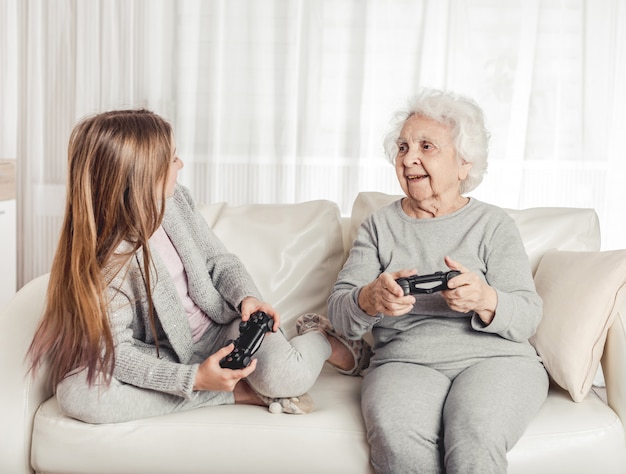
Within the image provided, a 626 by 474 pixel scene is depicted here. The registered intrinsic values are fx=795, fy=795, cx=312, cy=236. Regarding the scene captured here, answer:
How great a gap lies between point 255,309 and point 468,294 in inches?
19.7

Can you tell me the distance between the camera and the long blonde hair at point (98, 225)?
5.70 feet

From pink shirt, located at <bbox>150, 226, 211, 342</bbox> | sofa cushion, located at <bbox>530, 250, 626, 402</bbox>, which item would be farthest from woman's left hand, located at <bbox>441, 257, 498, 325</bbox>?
pink shirt, located at <bbox>150, 226, 211, 342</bbox>

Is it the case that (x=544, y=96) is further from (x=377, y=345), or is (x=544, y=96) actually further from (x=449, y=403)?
(x=449, y=403)

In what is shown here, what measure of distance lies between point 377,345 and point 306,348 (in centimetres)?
21

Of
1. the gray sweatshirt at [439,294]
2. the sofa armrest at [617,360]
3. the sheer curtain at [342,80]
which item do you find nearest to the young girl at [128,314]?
the gray sweatshirt at [439,294]

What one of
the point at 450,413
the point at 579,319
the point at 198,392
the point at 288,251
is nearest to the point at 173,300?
the point at 198,392

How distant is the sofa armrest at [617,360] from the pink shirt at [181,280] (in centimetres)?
100

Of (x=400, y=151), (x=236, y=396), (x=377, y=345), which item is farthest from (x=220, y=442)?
(x=400, y=151)

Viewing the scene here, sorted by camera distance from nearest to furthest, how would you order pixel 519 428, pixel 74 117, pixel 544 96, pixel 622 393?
pixel 519 428, pixel 622 393, pixel 544 96, pixel 74 117

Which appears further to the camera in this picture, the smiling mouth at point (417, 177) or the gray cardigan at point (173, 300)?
the smiling mouth at point (417, 177)

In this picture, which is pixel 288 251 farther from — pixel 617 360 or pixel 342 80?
pixel 342 80

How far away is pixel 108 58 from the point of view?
3.70 meters

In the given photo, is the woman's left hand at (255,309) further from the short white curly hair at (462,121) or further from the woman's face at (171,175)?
the short white curly hair at (462,121)

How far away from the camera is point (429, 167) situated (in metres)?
2.03
